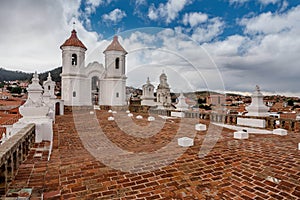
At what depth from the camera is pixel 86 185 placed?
8.77 feet

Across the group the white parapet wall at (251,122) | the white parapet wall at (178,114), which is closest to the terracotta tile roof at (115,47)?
the white parapet wall at (178,114)

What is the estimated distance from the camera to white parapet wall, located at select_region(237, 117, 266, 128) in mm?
8188

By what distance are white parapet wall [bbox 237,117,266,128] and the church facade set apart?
17165 millimetres

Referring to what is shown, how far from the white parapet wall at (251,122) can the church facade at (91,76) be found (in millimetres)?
17165

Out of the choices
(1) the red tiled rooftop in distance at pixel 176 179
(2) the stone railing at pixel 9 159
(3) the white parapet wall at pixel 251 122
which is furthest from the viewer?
(3) the white parapet wall at pixel 251 122

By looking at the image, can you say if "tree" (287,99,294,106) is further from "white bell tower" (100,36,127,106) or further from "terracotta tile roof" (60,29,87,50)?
"terracotta tile roof" (60,29,87,50)

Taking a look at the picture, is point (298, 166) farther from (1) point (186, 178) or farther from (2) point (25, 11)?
(2) point (25, 11)

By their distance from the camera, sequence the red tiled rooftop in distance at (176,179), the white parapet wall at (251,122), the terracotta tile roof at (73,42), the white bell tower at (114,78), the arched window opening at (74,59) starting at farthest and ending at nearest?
the white bell tower at (114,78) < the arched window opening at (74,59) < the terracotta tile roof at (73,42) < the white parapet wall at (251,122) < the red tiled rooftop in distance at (176,179)

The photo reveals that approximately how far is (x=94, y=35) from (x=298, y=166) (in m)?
8.16

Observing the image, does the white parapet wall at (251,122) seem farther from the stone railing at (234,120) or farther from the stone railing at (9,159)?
the stone railing at (9,159)

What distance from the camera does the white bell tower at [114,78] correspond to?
982 inches

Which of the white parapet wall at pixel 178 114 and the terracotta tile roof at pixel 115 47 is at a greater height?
the terracotta tile roof at pixel 115 47

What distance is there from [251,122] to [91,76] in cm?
1978

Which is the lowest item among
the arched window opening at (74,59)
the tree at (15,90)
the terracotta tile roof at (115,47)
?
the tree at (15,90)
